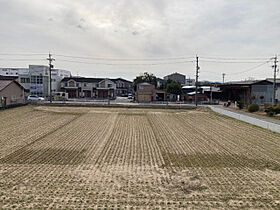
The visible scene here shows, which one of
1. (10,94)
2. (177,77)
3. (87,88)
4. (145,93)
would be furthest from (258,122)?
(177,77)

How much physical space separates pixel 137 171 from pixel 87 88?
157ft

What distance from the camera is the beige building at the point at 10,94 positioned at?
2847cm

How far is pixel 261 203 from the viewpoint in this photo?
6.04 metres

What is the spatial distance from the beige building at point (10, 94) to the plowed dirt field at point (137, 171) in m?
16.3

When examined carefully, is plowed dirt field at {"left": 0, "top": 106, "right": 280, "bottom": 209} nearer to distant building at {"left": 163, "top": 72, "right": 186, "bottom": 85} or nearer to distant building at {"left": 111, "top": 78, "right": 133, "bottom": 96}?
distant building at {"left": 111, "top": 78, "right": 133, "bottom": 96}

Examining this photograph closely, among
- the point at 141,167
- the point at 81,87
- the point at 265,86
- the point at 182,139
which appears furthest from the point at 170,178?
the point at 81,87

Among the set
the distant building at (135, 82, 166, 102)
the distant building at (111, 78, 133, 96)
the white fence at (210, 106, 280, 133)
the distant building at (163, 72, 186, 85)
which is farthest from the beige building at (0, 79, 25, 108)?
the distant building at (163, 72, 186, 85)

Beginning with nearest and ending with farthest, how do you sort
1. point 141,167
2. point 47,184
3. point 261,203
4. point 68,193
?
point 261,203, point 68,193, point 47,184, point 141,167

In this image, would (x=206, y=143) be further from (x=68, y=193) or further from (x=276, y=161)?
(x=68, y=193)

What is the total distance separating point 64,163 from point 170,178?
446cm

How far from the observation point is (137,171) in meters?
8.39

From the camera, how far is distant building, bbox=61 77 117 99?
52969 millimetres

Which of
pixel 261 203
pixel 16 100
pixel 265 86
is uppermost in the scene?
pixel 265 86

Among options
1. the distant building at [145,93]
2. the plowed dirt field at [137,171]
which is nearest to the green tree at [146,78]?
the distant building at [145,93]
